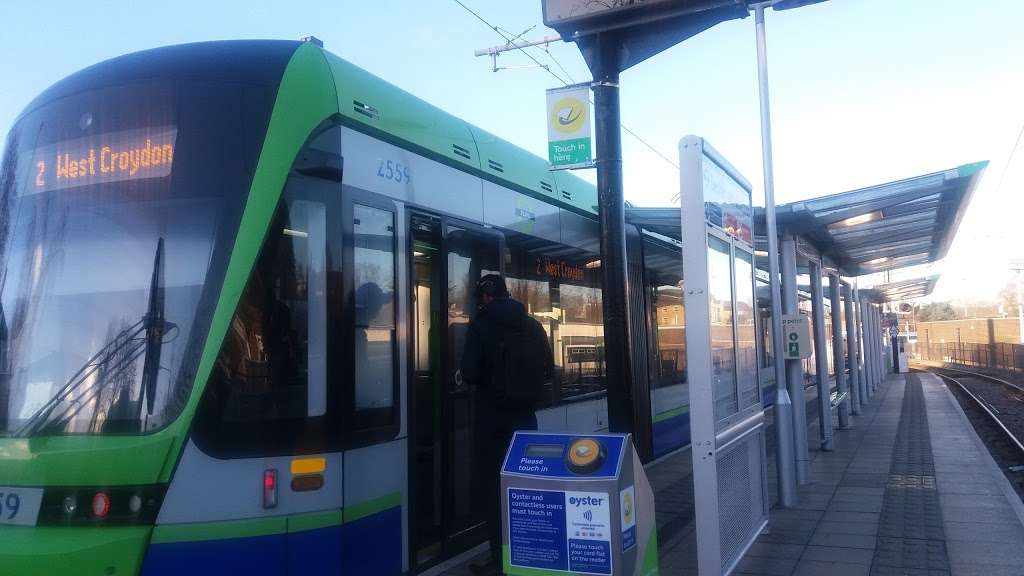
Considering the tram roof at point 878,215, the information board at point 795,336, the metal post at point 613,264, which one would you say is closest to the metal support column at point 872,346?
the tram roof at point 878,215

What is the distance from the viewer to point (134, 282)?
13.8 feet

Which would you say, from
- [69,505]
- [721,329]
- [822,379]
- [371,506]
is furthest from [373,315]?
[822,379]

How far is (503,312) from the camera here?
5.53m

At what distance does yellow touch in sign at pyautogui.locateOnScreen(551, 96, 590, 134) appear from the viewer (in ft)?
20.9

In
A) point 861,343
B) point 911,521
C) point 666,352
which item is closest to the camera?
point 911,521

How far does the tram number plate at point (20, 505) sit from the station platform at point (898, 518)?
460 cm

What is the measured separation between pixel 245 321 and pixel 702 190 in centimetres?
282

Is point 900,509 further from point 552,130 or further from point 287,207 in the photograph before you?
point 287,207

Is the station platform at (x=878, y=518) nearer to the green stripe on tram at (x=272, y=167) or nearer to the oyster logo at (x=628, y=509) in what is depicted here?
the oyster logo at (x=628, y=509)

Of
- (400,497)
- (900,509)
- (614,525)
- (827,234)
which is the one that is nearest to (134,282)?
(400,497)

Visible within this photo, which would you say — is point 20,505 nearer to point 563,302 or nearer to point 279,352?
point 279,352

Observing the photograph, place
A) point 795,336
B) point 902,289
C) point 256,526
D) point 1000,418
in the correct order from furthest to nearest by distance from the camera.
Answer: point 902,289, point 1000,418, point 795,336, point 256,526

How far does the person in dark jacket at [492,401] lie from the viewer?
5480 mm

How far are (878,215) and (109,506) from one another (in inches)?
347
